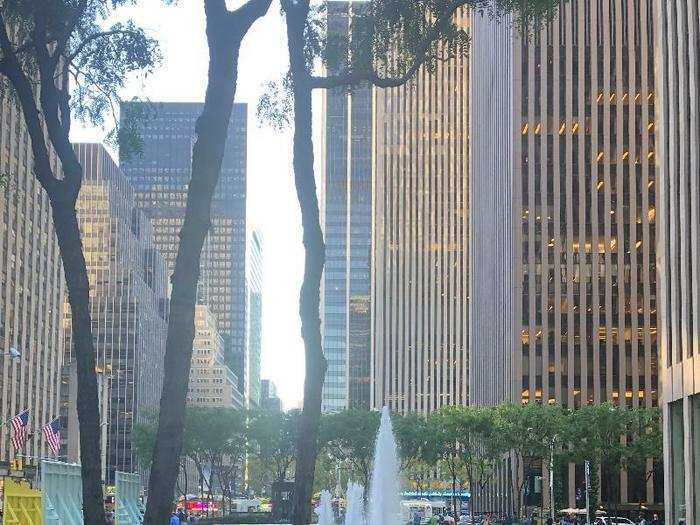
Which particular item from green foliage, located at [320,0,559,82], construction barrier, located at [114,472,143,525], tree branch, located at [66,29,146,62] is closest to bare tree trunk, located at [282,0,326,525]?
green foliage, located at [320,0,559,82]

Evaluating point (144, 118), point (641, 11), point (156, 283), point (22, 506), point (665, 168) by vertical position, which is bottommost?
point (22, 506)

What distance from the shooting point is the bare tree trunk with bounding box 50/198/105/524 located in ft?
54.3

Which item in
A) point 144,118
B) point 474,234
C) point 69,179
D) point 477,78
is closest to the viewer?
point 69,179

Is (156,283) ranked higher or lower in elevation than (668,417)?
higher

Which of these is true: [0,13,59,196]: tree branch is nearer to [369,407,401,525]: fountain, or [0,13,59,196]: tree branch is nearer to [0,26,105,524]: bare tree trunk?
[0,26,105,524]: bare tree trunk

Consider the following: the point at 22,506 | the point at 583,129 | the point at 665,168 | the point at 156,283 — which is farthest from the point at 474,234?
the point at 22,506

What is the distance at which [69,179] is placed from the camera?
17.9 m

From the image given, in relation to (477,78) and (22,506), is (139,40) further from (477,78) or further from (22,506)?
(477,78)

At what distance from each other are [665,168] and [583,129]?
188 ft

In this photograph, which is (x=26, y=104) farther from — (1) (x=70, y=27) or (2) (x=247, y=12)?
(2) (x=247, y=12)

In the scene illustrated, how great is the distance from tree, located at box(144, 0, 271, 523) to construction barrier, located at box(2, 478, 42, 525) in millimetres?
10142

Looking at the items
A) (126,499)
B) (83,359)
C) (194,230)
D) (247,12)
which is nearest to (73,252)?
(83,359)

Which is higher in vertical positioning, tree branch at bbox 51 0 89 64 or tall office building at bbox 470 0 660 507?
tall office building at bbox 470 0 660 507

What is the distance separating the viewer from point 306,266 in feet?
62.6
